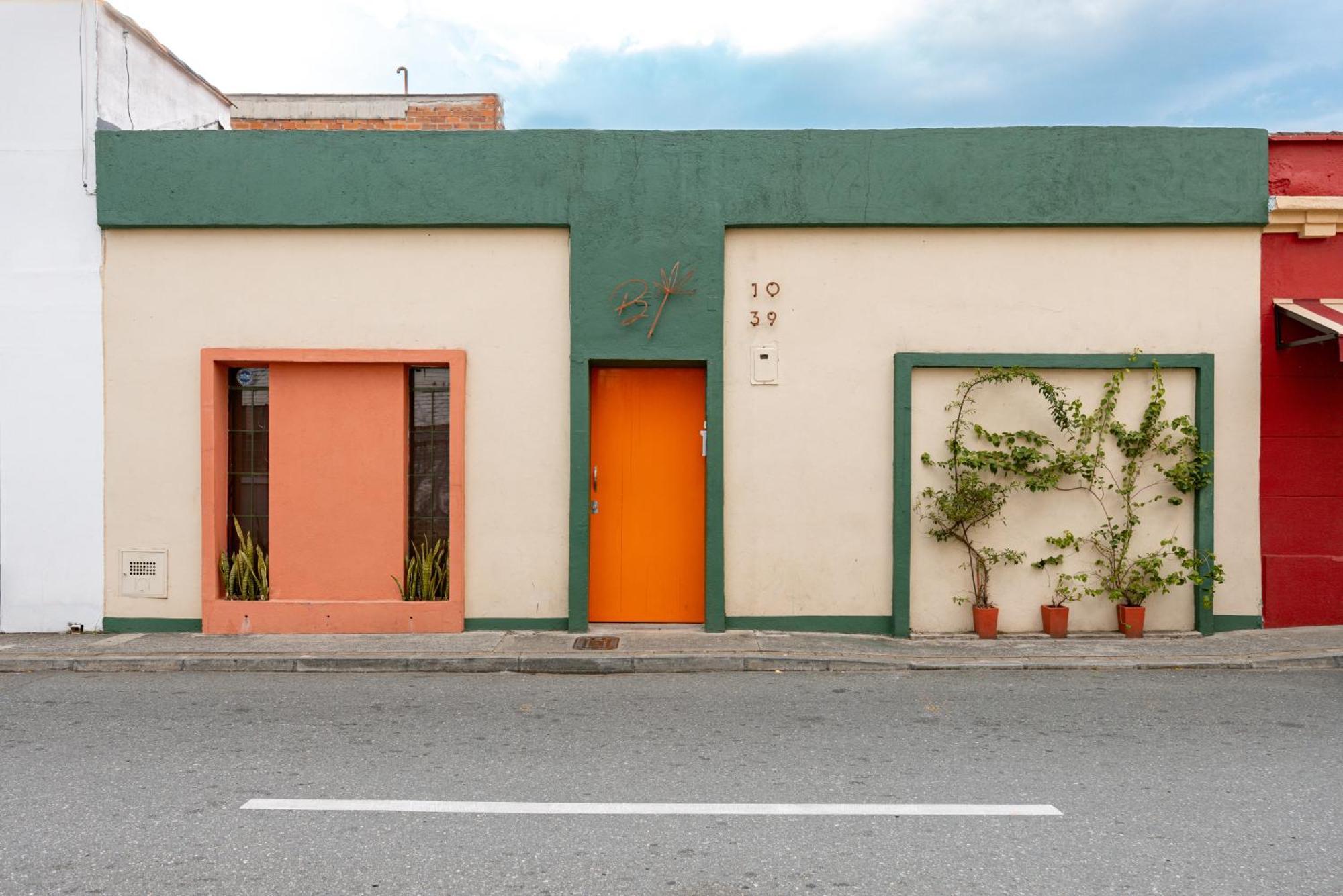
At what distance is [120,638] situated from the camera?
27.7ft

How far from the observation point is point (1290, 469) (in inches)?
345

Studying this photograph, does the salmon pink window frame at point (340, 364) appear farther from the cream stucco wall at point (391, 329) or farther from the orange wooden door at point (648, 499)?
the orange wooden door at point (648, 499)

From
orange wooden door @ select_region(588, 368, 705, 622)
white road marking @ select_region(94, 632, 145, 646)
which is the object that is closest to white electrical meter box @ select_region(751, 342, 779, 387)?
orange wooden door @ select_region(588, 368, 705, 622)

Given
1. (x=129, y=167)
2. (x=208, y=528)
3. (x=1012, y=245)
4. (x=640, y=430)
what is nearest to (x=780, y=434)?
(x=640, y=430)

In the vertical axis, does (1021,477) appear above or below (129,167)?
below

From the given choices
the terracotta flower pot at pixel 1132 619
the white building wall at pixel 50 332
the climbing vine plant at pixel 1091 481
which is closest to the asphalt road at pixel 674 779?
the terracotta flower pot at pixel 1132 619

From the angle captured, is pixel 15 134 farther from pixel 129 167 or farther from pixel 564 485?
pixel 564 485

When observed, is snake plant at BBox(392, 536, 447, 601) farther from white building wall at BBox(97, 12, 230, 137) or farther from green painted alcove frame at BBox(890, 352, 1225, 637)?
white building wall at BBox(97, 12, 230, 137)

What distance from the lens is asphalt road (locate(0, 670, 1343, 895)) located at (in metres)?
3.88

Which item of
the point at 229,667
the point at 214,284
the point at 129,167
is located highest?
the point at 129,167

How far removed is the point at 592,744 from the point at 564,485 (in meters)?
3.49

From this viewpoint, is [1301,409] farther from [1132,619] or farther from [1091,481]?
[1132,619]

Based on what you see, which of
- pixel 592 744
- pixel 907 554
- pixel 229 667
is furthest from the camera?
pixel 907 554

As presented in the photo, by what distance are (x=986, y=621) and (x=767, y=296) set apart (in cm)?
353
